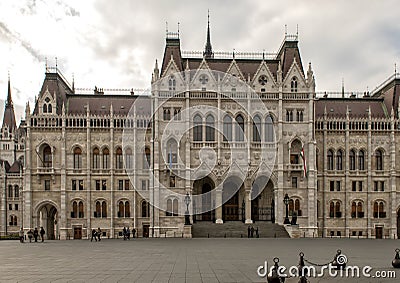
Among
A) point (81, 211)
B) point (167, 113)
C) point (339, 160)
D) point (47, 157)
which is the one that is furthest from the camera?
point (339, 160)

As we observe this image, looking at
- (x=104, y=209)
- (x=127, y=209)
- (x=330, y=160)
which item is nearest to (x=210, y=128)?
(x=127, y=209)

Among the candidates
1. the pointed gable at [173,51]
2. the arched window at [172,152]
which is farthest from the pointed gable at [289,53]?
the arched window at [172,152]

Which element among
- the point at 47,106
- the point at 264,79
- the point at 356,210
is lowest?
the point at 356,210

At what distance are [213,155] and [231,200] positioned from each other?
737cm

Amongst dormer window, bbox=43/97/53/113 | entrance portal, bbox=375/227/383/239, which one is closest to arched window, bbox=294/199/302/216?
entrance portal, bbox=375/227/383/239

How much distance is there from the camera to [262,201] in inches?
2704

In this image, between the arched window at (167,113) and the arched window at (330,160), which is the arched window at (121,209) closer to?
the arched window at (167,113)

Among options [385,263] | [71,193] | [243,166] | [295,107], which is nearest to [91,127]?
[71,193]

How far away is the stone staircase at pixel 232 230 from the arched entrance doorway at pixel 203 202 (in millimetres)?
3304

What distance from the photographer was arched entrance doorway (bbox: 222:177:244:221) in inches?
2675

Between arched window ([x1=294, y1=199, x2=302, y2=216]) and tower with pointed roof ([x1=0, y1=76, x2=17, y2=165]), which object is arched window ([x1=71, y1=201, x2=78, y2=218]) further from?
tower with pointed roof ([x1=0, y1=76, x2=17, y2=165])

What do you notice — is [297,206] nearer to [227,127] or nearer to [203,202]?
[203,202]

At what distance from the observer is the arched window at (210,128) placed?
66625mm

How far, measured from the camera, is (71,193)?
68.3m
